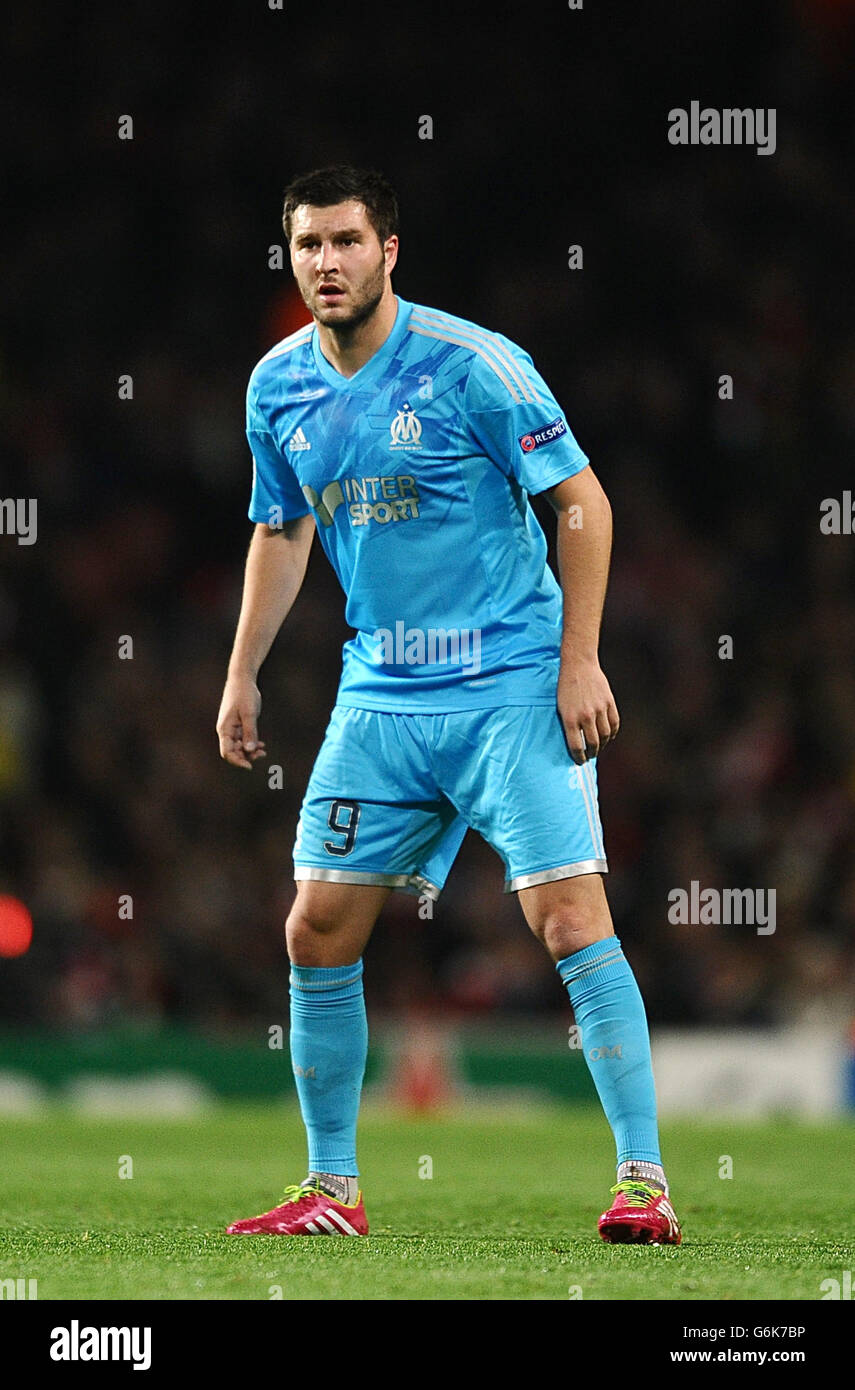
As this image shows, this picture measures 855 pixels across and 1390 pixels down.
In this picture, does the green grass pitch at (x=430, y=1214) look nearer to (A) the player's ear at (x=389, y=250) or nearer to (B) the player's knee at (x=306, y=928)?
(B) the player's knee at (x=306, y=928)

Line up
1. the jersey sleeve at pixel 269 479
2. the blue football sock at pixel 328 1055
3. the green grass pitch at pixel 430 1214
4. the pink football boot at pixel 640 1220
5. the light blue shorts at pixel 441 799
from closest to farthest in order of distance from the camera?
the green grass pitch at pixel 430 1214 → the pink football boot at pixel 640 1220 → the light blue shorts at pixel 441 799 → the blue football sock at pixel 328 1055 → the jersey sleeve at pixel 269 479

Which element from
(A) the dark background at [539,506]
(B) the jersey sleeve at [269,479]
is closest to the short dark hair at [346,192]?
(B) the jersey sleeve at [269,479]

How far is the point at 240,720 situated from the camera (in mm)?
5172

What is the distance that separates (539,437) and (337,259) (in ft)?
2.00

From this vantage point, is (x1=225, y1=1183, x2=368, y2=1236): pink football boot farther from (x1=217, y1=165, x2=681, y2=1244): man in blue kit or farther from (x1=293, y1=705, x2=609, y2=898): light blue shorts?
(x1=293, y1=705, x2=609, y2=898): light blue shorts

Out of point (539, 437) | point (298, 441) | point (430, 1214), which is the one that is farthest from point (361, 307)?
point (430, 1214)

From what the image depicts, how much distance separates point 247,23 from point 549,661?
12.9m

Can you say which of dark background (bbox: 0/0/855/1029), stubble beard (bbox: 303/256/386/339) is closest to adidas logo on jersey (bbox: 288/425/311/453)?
stubble beard (bbox: 303/256/386/339)

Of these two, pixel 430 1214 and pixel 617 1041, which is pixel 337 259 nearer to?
pixel 617 1041

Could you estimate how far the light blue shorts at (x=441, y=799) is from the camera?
4.68 meters

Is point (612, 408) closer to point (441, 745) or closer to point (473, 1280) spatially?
point (441, 745)

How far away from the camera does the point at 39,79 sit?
16266mm

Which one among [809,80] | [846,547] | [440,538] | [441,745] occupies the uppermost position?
[809,80]
